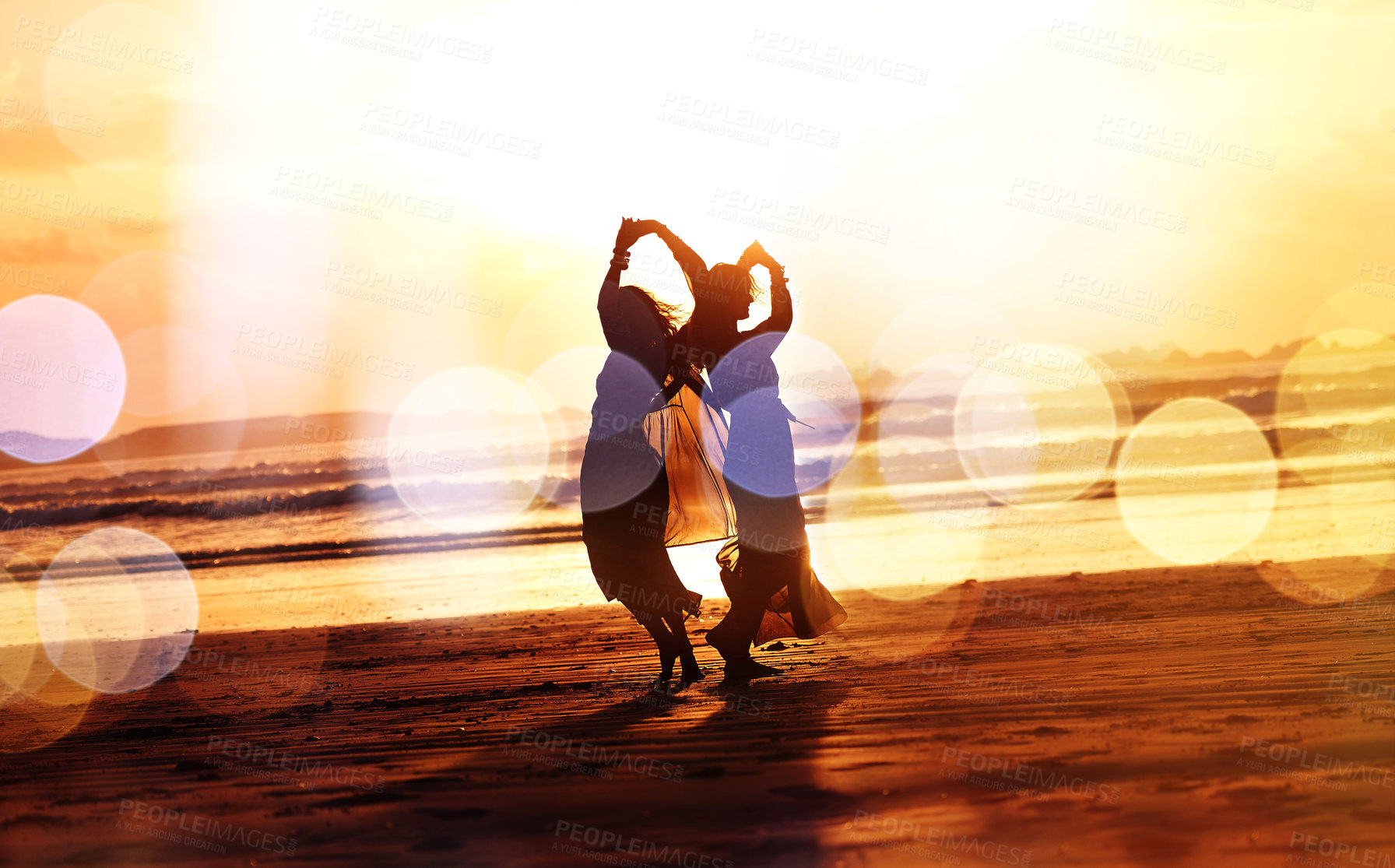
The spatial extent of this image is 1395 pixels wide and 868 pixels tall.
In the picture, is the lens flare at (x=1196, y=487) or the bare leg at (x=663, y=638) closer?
the bare leg at (x=663, y=638)

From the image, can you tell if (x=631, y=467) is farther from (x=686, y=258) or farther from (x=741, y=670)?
(x=741, y=670)

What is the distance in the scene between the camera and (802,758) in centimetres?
454

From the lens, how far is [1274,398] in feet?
109

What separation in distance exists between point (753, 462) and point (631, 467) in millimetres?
899

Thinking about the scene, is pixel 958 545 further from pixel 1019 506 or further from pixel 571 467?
pixel 571 467

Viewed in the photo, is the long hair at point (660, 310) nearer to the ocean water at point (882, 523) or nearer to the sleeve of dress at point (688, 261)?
the sleeve of dress at point (688, 261)

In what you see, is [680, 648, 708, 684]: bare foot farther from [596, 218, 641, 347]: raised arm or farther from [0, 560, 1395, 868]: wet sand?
[596, 218, 641, 347]: raised arm

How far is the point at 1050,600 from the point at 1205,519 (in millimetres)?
5872

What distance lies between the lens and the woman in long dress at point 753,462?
617 cm

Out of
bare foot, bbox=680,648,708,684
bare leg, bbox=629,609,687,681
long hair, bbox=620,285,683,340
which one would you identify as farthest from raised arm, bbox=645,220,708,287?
bare foot, bbox=680,648,708,684

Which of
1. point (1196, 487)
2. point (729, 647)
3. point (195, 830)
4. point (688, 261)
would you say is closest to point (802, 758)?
point (729, 647)

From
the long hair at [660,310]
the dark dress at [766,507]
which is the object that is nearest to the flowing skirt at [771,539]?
the dark dress at [766,507]

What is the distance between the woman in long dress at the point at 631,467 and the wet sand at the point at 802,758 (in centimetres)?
74

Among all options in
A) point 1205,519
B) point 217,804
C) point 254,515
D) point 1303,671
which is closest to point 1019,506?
point 1205,519
